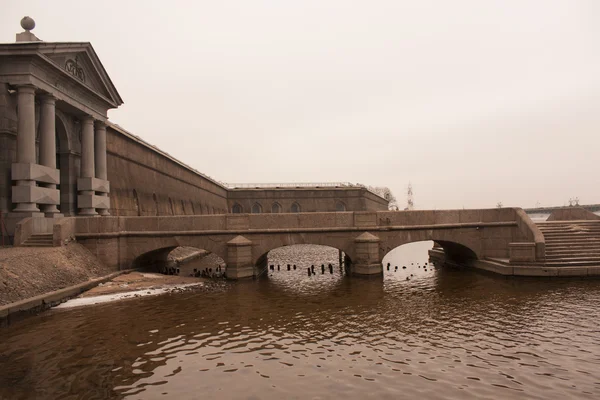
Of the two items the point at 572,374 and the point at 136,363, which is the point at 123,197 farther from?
the point at 572,374

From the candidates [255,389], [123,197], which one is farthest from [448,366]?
[123,197]

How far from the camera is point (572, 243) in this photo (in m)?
20.8

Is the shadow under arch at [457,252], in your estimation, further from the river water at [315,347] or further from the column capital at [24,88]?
the column capital at [24,88]

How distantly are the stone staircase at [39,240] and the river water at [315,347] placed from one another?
16.6ft

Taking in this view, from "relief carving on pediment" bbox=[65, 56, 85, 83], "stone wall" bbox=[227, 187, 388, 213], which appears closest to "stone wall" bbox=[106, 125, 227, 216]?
"relief carving on pediment" bbox=[65, 56, 85, 83]

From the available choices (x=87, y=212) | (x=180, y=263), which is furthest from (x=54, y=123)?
(x=180, y=263)

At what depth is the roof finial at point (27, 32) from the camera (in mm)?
18625

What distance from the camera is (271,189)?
2564 inches

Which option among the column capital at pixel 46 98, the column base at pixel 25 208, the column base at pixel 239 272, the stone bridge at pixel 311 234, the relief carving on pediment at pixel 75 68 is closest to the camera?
the column base at pixel 25 208

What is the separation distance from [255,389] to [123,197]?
2338 cm

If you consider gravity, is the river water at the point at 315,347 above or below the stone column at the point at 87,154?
below

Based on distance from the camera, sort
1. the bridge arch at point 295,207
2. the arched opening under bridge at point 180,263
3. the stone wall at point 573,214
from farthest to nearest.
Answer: the bridge arch at point 295,207 → the stone wall at point 573,214 → the arched opening under bridge at point 180,263

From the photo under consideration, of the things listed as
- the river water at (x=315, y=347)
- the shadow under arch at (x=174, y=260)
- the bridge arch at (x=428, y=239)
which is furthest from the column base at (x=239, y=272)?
the bridge arch at (x=428, y=239)

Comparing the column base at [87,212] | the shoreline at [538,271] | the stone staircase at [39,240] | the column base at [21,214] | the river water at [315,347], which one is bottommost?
the river water at [315,347]
